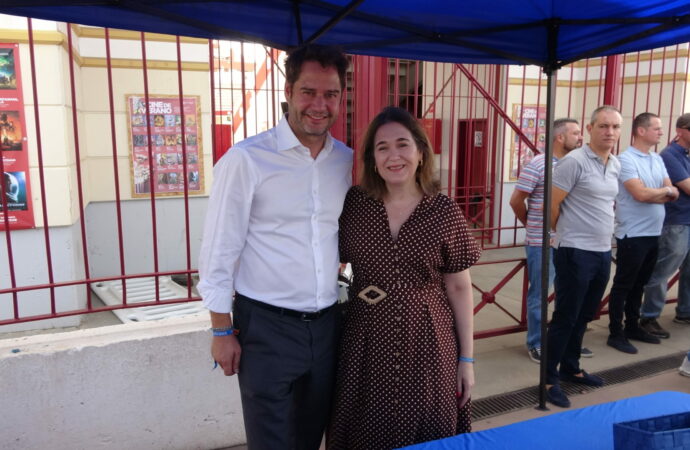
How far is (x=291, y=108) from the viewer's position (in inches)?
77.5

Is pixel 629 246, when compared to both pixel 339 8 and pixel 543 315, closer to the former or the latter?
pixel 543 315

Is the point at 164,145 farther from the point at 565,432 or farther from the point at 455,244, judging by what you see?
the point at 565,432

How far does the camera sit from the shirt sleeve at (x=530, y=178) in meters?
3.83

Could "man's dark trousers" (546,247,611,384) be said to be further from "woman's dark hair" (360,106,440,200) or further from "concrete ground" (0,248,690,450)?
"woman's dark hair" (360,106,440,200)

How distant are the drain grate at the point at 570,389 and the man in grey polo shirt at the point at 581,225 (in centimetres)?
19

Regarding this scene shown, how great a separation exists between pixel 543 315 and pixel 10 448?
297 centimetres

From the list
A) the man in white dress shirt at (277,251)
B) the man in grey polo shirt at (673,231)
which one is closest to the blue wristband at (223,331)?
the man in white dress shirt at (277,251)

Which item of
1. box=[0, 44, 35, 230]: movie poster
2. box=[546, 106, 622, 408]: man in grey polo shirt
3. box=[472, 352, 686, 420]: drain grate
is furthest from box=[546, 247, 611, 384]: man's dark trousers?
box=[0, 44, 35, 230]: movie poster

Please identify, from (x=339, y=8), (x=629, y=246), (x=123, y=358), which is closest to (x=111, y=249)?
(x=123, y=358)

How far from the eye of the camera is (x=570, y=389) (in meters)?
3.79

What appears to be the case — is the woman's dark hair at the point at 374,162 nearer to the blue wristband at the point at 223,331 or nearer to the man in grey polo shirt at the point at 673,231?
the blue wristband at the point at 223,331

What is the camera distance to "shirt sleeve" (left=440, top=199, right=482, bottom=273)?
6.47 feet

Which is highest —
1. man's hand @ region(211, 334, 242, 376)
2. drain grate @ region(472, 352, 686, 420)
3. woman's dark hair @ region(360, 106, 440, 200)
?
woman's dark hair @ region(360, 106, 440, 200)

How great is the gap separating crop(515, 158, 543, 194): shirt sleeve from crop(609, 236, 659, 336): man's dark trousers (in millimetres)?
1032
